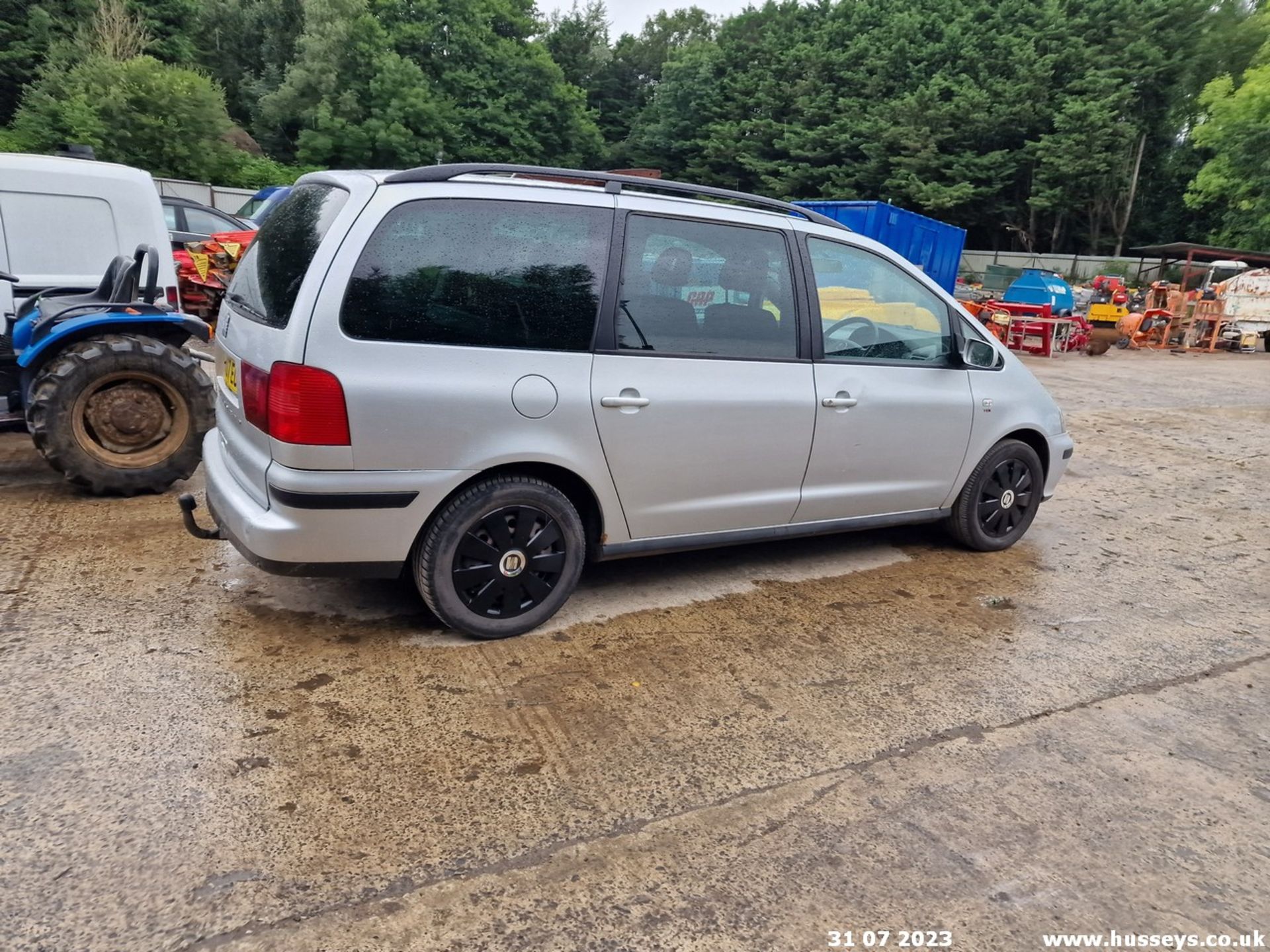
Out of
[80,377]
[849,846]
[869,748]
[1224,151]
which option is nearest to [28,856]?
[849,846]

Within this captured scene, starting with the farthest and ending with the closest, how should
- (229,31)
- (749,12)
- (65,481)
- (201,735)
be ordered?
(749,12) → (229,31) → (65,481) → (201,735)

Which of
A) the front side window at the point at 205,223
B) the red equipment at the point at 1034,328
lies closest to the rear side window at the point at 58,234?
the front side window at the point at 205,223

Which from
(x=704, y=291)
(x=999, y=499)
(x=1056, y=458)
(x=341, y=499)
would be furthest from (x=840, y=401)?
(x=341, y=499)

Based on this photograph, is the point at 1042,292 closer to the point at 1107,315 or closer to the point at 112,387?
the point at 1107,315

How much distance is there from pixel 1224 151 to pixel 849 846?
36131 millimetres

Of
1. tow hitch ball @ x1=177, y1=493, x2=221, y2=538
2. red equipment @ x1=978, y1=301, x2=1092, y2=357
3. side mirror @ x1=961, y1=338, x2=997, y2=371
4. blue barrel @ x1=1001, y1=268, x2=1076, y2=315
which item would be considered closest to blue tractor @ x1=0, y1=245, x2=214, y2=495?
tow hitch ball @ x1=177, y1=493, x2=221, y2=538

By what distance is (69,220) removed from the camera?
18.6ft

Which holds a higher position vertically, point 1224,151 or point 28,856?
point 1224,151

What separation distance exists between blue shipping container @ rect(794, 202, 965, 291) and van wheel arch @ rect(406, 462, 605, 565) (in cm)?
1182

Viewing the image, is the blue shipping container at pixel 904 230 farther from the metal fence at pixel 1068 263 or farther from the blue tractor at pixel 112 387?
the metal fence at pixel 1068 263

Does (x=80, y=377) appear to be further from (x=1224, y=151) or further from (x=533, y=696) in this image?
(x=1224, y=151)

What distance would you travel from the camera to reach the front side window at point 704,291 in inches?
141

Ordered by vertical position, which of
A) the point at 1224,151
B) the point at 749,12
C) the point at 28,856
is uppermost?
the point at 749,12

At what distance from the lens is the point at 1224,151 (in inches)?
1185
